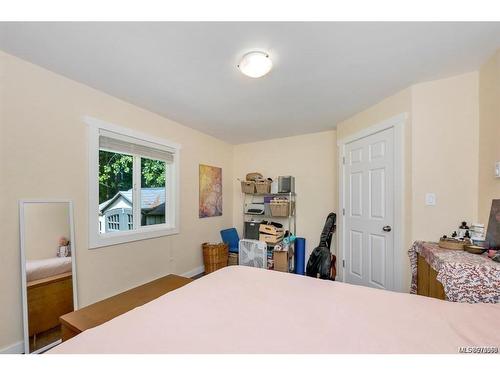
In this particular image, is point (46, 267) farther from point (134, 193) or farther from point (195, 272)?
point (195, 272)

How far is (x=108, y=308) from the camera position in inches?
69.6

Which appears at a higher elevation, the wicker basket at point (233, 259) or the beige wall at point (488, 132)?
the beige wall at point (488, 132)

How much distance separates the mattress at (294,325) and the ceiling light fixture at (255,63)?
1.49 m

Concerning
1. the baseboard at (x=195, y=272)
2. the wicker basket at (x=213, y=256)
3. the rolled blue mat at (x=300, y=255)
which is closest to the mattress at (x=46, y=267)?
the baseboard at (x=195, y=272)

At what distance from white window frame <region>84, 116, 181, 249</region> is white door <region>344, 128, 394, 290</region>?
228 cm

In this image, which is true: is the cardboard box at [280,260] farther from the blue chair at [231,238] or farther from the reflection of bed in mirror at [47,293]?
the reflection of bed in mirror at [47,293]

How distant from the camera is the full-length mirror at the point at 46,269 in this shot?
170 centimetres

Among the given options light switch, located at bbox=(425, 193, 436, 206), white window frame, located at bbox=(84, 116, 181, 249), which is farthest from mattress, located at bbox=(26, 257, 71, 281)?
light switch, located at bbox=(425, 193, 436, 206)

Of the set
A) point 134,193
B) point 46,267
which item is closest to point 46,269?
point 46,267

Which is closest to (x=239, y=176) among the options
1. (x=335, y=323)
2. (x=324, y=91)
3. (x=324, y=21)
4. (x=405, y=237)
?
(x=324, y=91)

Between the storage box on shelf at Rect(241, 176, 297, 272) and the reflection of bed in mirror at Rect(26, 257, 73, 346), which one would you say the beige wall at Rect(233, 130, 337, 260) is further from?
the reflection of bed in mirror at Rect(26, 257, 73, 346)

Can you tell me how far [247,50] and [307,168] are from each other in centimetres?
240
